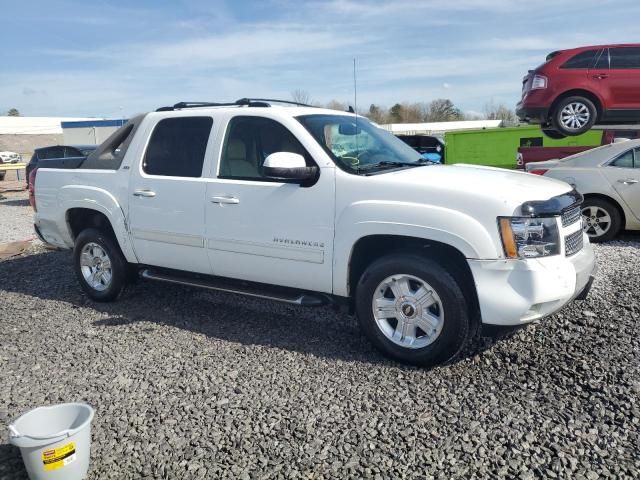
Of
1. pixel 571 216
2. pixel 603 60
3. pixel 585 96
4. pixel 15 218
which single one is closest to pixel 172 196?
pixel 571 216

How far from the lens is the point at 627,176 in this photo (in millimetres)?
7660

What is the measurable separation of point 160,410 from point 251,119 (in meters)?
2.45

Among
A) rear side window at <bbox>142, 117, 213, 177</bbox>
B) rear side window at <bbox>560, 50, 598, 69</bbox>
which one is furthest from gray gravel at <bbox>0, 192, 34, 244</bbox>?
rear side window at <bbox>560, 50, 598, 69</bbox>

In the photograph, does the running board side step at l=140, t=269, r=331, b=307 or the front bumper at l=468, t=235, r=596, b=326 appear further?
the running board side step at l=140, t=269, r=331, b=307

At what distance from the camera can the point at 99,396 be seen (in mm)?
3682

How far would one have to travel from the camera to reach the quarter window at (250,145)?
14.9ft

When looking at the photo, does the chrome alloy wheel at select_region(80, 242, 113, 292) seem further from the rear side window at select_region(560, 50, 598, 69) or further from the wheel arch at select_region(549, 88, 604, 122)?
the rear side window at select_region(560, 50, 598, 69)

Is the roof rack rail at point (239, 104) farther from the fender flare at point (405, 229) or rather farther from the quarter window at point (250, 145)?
the fender flare at point (405, 229)

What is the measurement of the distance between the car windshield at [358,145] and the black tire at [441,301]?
0.78 m

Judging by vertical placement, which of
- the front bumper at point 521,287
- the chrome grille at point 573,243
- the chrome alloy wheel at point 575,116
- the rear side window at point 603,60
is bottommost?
the front bumper at point 521,287

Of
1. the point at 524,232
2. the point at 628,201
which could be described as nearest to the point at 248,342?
the point at 524,232

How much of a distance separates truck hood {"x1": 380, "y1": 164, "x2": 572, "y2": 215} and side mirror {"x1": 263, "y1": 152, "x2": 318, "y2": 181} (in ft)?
1.95

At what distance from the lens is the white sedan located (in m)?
7.65

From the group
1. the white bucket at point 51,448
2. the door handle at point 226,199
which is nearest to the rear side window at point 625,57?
the door handle at point 226,199
